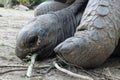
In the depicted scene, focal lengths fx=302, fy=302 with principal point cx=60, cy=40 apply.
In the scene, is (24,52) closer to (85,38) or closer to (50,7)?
(85,38)

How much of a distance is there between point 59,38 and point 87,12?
0.31 metres

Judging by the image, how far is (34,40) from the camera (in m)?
1.57

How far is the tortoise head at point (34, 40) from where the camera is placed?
1.55 meters

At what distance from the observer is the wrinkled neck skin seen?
5.11ft

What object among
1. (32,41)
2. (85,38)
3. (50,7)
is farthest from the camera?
(50,7)

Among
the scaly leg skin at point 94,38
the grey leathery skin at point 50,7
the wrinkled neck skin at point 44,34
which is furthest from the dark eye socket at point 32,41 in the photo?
the grey leathery skin at point 50,7

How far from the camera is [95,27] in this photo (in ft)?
4.50

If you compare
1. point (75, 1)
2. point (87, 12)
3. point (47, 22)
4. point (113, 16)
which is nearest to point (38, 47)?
point (47, 22)

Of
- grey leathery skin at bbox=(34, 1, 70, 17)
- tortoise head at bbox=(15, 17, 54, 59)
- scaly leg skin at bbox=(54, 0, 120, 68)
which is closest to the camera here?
scaly leg skin at bbox=(54, 0, 120, 68)

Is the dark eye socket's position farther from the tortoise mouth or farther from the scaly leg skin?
the scaly leg skin

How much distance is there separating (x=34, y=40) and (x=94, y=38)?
0.36m

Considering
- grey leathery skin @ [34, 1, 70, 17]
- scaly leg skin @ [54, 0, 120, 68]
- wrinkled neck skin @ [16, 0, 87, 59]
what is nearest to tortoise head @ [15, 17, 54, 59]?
wrinkled neck skin @ [16, 0, 87, 59]

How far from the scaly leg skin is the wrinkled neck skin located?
22 cm

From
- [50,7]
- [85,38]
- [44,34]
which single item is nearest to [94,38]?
[85,38]
